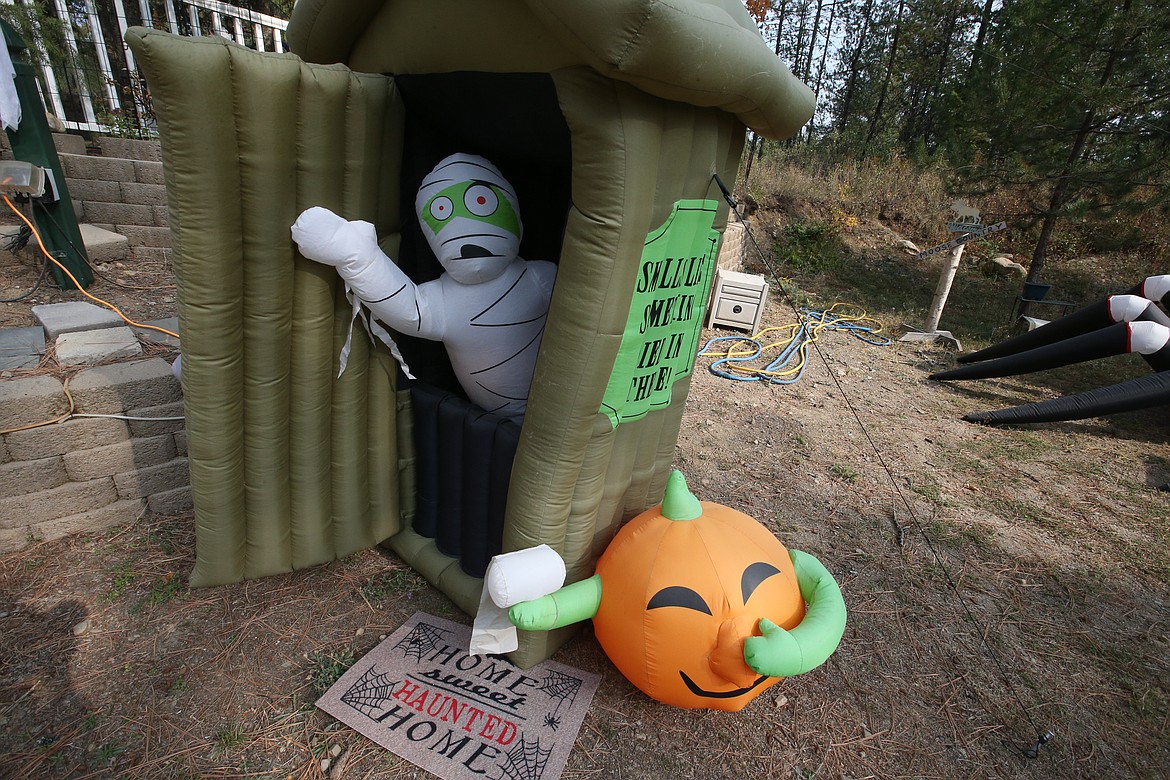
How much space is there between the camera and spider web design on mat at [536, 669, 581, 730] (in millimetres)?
Answer: 1755

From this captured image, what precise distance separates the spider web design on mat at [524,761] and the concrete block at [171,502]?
1.70 m

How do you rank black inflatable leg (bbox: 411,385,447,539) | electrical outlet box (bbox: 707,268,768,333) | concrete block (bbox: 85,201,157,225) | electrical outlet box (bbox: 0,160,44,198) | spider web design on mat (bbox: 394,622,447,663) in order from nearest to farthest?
spider web design on mat (bbox: 394,622,447,663), black inflatable leg (bbox: 411,385,447,539), electrical outlet box (bbox: 0,160,44,198), concrete block (bbox: 85,201,157,225), electrical outlet box (bbox: 707,268,768,333)

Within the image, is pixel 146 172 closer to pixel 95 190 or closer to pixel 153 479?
pixel 95 190

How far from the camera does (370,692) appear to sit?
175 centimetres

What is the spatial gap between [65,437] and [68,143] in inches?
127

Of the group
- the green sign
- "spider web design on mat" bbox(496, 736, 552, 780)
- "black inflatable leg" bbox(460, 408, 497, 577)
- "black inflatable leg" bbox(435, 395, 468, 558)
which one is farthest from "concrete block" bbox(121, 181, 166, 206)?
"spider web design on mat" bbox(496, 736, 552, 780)

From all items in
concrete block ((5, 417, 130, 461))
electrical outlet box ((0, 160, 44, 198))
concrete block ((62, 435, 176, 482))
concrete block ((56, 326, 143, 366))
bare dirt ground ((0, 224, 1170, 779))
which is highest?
electrical outlet box ((0, 160, 44, 198))

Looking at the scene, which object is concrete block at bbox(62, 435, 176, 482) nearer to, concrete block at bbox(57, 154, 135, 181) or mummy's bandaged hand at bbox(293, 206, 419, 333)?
mummy's bandaged hand at bbox(293, 206, 419, 333)

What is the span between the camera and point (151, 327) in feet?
8.87

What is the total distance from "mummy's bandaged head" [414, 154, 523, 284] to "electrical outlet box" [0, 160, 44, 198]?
2.67 metres

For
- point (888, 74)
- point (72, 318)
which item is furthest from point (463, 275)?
point (888, 74)

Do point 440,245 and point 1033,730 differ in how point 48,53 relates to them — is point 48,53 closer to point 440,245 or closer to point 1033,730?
point 440,245

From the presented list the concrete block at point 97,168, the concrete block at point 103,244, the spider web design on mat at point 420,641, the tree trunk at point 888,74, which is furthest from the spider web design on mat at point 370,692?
the tree trunk at point 888,74

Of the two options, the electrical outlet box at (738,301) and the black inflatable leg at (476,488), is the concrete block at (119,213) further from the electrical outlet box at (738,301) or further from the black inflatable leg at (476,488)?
the electrical outlet box at (738,301)
